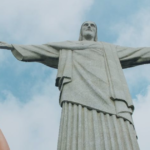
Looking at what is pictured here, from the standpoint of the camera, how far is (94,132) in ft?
21.5

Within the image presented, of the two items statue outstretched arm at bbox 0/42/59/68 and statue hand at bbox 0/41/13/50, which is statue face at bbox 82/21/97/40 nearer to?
statue outstretched arm at bbox 0/42/59/68

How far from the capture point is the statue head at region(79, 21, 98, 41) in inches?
394

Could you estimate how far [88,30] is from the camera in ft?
33.3

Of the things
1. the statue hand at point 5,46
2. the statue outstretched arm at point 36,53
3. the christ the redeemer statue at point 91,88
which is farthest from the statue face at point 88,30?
the statue hand at point 5,46

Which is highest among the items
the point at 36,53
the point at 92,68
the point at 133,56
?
the point at 133,56

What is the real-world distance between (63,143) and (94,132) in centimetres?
63

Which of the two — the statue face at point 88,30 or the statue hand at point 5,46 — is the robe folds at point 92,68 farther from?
the statue face at point 88,30

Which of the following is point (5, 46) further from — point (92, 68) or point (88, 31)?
point (88, 31)

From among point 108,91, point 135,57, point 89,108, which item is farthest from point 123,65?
point 89,108

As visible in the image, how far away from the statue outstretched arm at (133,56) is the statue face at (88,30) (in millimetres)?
989

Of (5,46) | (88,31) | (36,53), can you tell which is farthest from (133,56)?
(5,46)

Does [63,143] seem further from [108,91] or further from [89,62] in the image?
[89,62]

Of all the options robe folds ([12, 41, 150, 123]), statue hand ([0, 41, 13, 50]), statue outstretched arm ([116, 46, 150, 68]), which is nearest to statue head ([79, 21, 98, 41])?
robe folds ([12, 41, 150, 123])

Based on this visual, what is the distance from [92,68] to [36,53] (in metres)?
1.72
